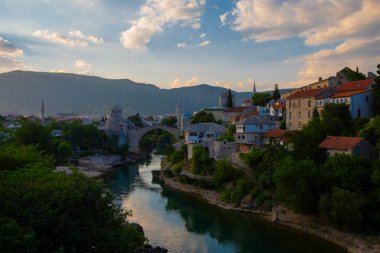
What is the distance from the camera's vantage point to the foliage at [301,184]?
2159cm

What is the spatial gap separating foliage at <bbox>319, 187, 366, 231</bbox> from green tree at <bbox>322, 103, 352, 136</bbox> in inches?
292

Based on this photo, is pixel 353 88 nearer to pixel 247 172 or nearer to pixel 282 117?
pixel 282 117

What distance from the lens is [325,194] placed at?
20859mm

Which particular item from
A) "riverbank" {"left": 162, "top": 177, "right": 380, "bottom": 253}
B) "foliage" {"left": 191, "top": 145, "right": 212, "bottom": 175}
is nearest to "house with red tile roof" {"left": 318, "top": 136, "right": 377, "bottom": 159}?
"riverbank" {"left": 162, "top": 177, "right": 380, "bottom": 253}

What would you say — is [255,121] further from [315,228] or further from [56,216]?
[56,216]

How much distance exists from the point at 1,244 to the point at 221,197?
20537mm

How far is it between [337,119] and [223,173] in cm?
949

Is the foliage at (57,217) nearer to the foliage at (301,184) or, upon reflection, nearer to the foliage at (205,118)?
the foliage at (301,184)

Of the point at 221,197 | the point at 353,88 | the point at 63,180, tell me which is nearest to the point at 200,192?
the point at 221,197

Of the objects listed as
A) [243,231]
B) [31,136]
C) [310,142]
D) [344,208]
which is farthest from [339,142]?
[31,136]

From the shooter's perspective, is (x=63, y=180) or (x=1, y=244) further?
(x=63, y=180)

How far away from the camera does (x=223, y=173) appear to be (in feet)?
99.6

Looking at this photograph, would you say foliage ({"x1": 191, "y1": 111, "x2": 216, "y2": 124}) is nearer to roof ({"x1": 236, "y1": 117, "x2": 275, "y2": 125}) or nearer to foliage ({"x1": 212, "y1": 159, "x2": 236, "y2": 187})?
roof ({"x1": 236, "y1": 117, "x2": 275, "y2": 125})

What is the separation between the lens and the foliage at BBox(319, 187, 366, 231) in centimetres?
1939
